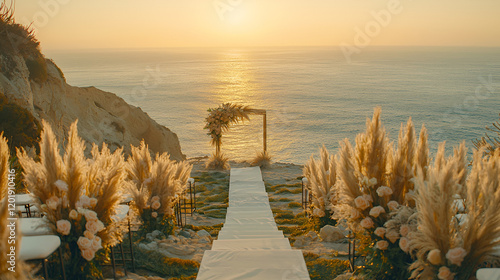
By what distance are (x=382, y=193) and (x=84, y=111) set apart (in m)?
11.7

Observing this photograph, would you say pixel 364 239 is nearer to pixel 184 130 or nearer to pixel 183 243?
pixel 183 243

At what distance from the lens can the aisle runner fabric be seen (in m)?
3.75

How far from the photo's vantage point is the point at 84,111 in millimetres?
13156

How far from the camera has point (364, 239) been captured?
391 cm

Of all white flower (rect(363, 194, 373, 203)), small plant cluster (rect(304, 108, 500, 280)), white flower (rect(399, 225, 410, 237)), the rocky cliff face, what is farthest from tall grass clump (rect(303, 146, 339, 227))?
the rocky cliff face

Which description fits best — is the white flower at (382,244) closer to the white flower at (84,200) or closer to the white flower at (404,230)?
the white flower at (404,230)

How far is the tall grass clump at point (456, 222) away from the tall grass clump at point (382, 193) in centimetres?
54

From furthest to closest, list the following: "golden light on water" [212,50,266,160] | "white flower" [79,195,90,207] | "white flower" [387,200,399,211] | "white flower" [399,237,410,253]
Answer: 1. "golden light on water" [212,50,266,160]
2. "white flower" [387,200,399,211]
3. "white flower" [79,195,90,207]
4. "white flower" [399,237,410,253]

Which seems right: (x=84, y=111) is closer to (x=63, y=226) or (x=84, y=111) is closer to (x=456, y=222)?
(x=63, y=226)

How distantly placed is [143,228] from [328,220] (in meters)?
2.86

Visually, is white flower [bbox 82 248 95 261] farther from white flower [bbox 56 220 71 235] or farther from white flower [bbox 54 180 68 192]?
white flower [bbox 54 180 68 192]

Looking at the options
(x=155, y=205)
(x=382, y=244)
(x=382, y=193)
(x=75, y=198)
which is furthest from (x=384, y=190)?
(x=155, y=205)

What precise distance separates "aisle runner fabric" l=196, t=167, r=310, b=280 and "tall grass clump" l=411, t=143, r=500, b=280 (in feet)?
4.14

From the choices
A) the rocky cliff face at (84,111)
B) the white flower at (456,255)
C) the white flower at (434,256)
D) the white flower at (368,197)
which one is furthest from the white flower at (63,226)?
the rocky cliff face at (84,111)
